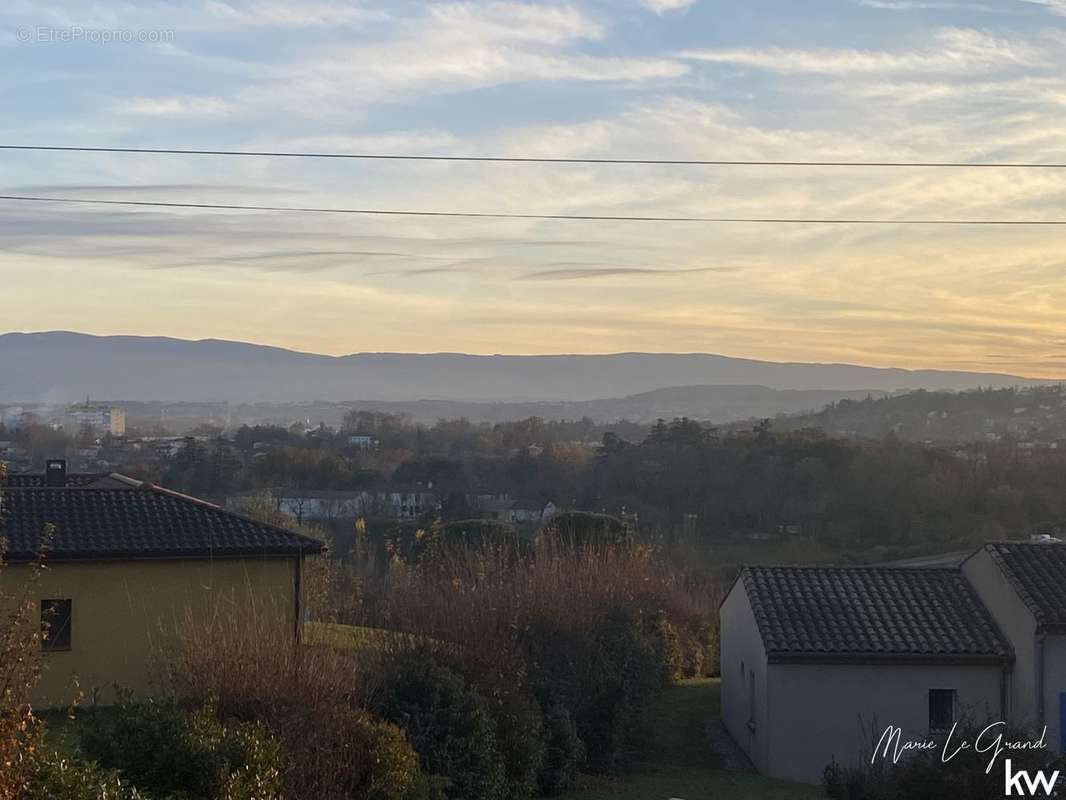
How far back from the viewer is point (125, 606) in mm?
18500

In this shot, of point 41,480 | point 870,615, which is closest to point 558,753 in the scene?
point 870,615

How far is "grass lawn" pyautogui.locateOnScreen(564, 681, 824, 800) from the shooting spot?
49.8ft

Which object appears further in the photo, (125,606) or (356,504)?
(356,504)

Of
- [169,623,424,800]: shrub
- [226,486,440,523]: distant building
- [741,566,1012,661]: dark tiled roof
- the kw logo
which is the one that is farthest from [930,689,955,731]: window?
[226,486,440,523]: distant building

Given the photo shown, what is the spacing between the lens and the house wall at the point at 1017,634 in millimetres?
17719

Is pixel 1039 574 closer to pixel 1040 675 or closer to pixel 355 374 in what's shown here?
pixel 1040 675

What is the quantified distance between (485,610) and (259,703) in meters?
5.42

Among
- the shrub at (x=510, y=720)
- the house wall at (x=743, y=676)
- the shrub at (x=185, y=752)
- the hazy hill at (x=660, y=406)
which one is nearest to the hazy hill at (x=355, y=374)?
the hazy hill at (x=660, y=406)

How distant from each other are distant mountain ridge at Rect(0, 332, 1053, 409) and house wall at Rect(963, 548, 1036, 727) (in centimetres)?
9160

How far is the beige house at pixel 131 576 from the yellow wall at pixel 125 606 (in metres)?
0.02

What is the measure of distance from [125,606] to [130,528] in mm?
1403

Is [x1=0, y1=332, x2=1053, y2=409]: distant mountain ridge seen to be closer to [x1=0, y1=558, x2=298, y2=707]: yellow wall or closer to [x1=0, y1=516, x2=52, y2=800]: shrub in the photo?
[x1=0, y1=558, x2=298, y2=707]: yellow wall

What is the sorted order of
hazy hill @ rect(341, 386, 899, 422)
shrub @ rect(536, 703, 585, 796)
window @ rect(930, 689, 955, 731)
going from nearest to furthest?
shrub @ rect(536, 703, 585, 796) < window @ rect(930, 689, 955, 731) < hazy hill @ rect(341, 386, 899, 422)

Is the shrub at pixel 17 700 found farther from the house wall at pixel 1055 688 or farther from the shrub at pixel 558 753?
the house wall at pixel 1055 688
